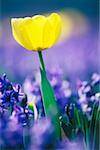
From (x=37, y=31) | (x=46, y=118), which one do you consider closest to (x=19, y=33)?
(x=37, y=31)

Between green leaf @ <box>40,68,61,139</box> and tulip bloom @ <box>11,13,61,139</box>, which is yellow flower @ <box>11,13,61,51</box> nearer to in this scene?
tulip bloom @ <box>11,13,61,139</box>

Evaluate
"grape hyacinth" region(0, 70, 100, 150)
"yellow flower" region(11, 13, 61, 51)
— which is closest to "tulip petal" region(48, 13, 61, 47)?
"yellow flower" region(11, 13, 61, 51)

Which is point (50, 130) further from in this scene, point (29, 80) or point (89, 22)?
point (89, 22)

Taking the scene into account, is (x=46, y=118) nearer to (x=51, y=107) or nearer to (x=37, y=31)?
(x=51, y=107)

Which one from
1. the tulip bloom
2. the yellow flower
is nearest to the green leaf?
the tulip bloom

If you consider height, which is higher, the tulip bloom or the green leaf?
the tulip bloom

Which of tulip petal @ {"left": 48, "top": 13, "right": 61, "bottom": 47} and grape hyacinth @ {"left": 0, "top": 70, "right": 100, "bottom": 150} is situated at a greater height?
tulip petal @ {"left": 48, "top": 13, "right": 61, "bottom": 47}

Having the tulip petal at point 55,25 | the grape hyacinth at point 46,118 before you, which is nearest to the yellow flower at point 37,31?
the tulip petal at point 55,25

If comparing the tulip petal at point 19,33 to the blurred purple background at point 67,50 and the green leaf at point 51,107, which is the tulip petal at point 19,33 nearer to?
the blurred purple background at point 67,50
